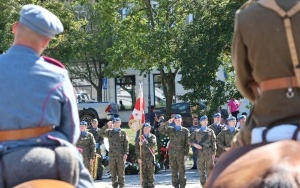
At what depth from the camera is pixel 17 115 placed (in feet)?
14.1

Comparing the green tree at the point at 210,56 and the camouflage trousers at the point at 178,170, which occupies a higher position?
the green tree at the point at 210,56

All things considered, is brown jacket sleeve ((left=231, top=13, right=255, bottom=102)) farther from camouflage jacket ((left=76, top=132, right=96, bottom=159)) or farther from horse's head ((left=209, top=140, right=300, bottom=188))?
camouflage jacket ((left=76, top=132, right=96, bottom=159))

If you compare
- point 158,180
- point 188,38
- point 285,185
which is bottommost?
point 158,180

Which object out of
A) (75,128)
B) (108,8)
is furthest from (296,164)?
(108,8)

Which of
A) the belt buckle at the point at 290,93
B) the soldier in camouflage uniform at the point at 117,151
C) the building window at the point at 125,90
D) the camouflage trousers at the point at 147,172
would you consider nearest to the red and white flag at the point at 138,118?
the soldier in camouflage uniform at the point at 117,151

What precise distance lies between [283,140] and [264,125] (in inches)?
11.9

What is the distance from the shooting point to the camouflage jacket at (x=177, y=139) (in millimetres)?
20172

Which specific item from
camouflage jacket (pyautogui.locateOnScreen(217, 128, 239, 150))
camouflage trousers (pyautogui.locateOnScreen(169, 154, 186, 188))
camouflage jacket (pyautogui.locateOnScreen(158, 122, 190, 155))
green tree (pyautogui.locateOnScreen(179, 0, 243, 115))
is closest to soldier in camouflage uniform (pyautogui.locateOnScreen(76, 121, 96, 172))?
camouflage jacket (pyautogui.locateOnScreen(158, 122, 190, 155))

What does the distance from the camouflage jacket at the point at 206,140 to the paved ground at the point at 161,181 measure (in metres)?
1.13

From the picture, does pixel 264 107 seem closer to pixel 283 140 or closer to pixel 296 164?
pixel 283 140

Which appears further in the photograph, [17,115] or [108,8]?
[108,8]

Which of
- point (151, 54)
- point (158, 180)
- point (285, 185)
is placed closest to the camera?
point (285, 185)

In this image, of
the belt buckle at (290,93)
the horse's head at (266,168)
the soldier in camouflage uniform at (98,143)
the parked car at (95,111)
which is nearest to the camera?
the horse's head at (266,168)

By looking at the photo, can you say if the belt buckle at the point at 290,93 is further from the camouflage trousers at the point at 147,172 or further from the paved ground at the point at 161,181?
the paved ground at the point at 161,181
